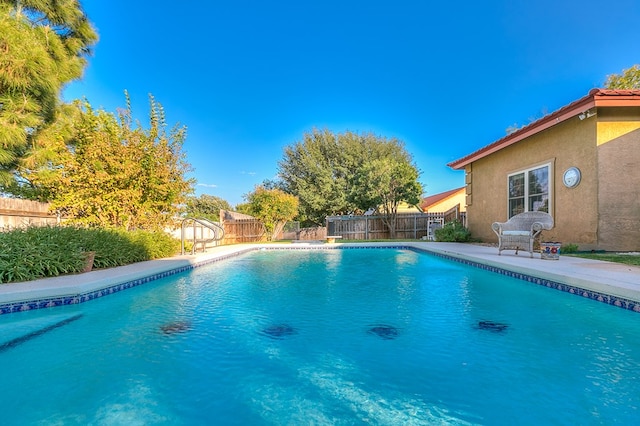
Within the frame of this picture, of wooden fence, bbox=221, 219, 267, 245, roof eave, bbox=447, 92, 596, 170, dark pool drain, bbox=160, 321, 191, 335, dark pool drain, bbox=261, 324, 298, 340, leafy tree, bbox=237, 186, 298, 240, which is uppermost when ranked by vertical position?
roof eave, bbox=447, 92, 596, 170

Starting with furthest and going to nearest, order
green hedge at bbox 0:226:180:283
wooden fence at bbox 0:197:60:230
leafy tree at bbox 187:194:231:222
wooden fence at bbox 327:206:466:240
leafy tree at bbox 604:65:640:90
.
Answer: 1. leafy tree at bbox 187:194:231:222
2. wooden fence at bbox 327:206:466:240
3. leafy tree at bbox 604:65:640:90
4. wooden fence at bbox 0:197:60:230
5. green hedge at bbox 0:226:180:283

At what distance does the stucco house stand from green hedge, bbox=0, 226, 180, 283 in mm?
10886

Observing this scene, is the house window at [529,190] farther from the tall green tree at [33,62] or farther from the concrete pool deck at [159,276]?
the tall green tree at [33,62]

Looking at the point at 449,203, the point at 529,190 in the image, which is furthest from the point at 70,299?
the point at 449,203

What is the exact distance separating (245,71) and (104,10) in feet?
22.5

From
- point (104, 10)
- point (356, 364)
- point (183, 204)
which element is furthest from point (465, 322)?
point (104, 10)

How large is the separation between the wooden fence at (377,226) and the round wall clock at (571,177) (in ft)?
32.9

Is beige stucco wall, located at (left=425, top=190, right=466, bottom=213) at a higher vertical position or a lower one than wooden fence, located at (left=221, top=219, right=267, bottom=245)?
higher

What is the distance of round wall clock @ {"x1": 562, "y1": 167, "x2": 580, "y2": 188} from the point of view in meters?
8.00

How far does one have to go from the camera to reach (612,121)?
7523 millimetres

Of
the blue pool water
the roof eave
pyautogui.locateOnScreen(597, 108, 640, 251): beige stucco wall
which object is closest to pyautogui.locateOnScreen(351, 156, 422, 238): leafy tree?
the roof eave

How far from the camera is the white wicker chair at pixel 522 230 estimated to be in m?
7.45

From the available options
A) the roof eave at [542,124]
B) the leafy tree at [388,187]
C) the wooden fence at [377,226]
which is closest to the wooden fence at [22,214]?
the roof eave at [542,124]

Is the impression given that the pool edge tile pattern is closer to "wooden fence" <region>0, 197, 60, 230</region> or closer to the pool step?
the pool step
